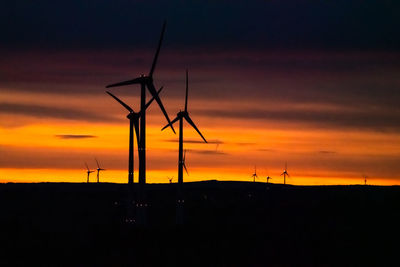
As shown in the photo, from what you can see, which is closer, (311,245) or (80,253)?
(80,253)

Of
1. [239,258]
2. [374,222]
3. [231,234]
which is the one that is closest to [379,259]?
[239,258]

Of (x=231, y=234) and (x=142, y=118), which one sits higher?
(x=142, y=118)

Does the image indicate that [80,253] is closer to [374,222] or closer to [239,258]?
[239,258]

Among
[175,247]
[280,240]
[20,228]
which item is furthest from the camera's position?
[20,228]

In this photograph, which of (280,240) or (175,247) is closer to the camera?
(175,247)

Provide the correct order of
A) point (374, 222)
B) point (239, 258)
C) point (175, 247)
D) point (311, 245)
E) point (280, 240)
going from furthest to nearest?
point (374, 222) < point (280, 240) < point (311, 245) < point (175, 247) < point (239, 258)

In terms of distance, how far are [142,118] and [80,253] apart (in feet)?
49.6

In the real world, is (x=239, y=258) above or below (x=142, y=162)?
below

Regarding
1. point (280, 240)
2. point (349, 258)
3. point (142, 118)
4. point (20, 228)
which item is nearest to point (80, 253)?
point (142, 118)

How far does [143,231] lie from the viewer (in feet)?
390

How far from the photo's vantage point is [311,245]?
420 feet

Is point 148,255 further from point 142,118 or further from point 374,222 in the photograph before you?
point 374,222

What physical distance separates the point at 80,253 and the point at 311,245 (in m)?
32.9

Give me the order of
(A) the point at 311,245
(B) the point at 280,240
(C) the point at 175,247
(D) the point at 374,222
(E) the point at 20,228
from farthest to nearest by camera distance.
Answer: (D) the point at 374,222 → (E) the point at 20,228 → (B) the point at 280,240 → (A) the point at 311,245 → (C) the point at 175,247
